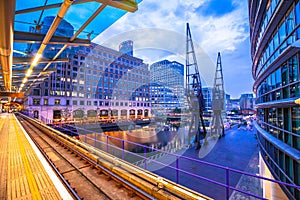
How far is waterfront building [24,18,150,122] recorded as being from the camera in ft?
109

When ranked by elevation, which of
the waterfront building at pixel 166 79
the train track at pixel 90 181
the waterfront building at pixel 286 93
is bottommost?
the train track at pixel 90 181

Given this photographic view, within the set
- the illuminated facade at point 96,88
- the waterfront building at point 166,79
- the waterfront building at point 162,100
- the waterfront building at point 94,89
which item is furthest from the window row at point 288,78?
the waterfront building at point 162,100

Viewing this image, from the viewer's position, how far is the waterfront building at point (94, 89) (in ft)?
109

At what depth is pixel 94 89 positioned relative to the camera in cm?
4194

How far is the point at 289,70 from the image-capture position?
5.32 m

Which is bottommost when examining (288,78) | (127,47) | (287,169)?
(287,169)

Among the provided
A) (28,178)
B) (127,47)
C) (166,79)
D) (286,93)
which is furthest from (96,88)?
(286,93)

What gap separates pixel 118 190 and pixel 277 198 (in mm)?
7246

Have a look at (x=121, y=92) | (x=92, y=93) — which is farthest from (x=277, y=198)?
(x=121, y=92)

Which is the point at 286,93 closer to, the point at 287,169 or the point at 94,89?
the point at 287,169

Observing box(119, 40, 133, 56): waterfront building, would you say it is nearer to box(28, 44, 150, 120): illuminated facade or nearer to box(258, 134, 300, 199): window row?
box(28, 44, 150, 120): illuminated facade

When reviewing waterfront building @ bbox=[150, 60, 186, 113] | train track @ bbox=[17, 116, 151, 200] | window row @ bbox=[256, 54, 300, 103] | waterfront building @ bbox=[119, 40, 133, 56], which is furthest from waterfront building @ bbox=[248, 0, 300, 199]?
waterfront building @ bbox=[119, 40, 133, 56]

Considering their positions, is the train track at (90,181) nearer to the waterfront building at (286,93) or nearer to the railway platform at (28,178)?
the railway platform at (28,178)

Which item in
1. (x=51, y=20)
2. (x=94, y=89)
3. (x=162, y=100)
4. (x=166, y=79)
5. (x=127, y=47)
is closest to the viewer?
(x=51, y=20)
